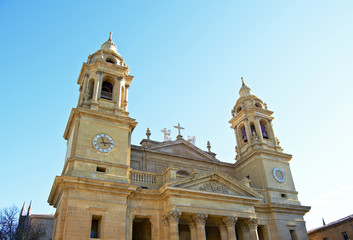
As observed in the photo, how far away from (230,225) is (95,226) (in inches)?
346

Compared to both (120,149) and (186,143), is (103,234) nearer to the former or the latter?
(120,149)

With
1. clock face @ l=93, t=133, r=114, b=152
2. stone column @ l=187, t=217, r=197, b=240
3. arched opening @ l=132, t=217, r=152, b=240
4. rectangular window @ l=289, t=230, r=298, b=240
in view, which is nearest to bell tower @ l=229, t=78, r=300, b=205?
rectangular window @ l=289, t=230, r=298, b=240

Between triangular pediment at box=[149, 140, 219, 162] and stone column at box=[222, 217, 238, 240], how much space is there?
7557 millimetres

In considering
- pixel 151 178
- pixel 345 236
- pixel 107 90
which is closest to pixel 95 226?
pixel 151 178

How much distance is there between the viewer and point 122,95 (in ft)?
83.0

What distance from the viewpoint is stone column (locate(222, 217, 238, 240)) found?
20.6 m

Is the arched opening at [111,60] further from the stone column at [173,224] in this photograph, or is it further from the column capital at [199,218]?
the column capital at [199,218]

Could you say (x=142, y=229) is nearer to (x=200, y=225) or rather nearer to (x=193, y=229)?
(x=193, y=229)

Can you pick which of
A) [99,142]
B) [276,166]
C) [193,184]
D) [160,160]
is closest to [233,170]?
[276,166]

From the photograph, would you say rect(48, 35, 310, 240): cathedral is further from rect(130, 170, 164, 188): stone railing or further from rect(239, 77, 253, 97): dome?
rect(239, 77, 253, 97): dome

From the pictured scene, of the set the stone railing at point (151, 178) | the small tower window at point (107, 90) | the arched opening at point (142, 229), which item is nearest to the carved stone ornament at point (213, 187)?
the stone railing at point (151, 178)

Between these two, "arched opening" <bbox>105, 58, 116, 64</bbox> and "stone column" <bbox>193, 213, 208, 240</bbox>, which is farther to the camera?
Answer: "arched opening" <bbox>105, 58, 116, 64</bbox>

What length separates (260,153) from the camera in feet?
90.2

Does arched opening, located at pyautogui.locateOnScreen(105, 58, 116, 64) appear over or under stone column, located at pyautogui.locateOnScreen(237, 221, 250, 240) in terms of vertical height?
over
